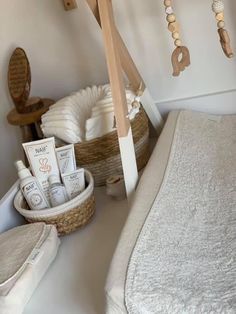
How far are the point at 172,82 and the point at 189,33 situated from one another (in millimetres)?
137

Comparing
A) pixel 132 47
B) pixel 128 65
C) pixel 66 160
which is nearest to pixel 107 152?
pixel 66 160

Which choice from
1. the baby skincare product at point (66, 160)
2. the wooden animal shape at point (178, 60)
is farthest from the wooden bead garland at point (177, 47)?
the baby skincare product at point (66, 160)

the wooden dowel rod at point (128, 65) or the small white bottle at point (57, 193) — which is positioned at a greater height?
the wooden dowel rod at point (128, 65)

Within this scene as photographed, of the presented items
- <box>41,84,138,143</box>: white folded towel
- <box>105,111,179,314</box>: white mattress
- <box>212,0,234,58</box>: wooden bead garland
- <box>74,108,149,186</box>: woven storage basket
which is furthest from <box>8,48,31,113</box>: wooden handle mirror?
<box>212,0,234,58</box>: wooden bead garland

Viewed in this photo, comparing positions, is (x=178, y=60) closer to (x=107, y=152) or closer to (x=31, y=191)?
(x=107, y=152)

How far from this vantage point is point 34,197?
90 centimetres

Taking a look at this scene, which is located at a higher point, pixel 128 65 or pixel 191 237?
pixel 128 65

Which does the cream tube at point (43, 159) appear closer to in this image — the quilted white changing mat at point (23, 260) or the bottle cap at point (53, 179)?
the bottle cap at point (53, 179)

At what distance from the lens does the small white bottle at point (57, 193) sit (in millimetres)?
892

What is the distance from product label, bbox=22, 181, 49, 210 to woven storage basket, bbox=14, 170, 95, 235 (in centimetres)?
2

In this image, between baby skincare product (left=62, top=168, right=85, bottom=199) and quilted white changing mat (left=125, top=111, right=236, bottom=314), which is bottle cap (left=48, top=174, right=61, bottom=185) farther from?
quilted white changing mat (left=125, top=111, right=236, bottom=314)

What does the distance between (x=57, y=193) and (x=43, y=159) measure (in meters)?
0.08

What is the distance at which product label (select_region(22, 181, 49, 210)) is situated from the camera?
2.94ft

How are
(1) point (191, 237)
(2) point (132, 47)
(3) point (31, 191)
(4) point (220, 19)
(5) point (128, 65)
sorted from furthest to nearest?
(2) point (132, 47)
(5) point (128, 65)
(3) point (31, 191)
(4) point (220, 19)
(1) point (191, 237)
